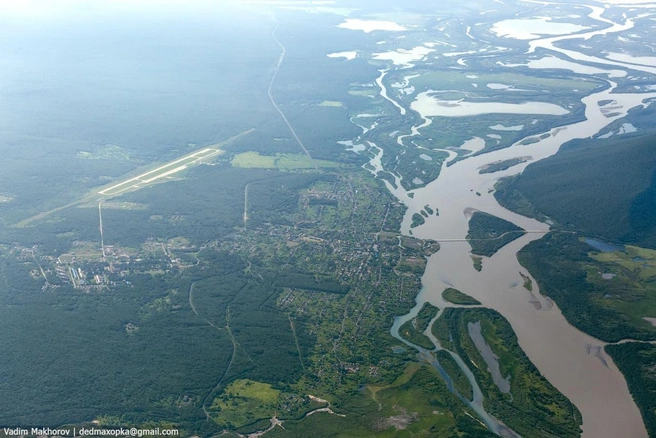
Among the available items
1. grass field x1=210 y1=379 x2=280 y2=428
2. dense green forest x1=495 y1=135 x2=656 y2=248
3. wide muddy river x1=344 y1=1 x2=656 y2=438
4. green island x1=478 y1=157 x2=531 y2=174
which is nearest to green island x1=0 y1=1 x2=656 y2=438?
grass field x1=210 y1=379 x2=280 y2=428

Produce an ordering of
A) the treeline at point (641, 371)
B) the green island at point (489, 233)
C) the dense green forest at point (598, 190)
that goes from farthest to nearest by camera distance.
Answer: the dense green forest at point (598, 190), the green island at point (489, 233), the treeline at point (641, 371)

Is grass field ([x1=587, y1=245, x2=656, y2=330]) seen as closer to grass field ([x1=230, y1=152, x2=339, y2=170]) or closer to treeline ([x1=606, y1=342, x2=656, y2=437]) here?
treeline ([x1=606, y1=342, x2=656, y2=437])

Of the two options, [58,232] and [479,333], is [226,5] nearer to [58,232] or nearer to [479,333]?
[58,232]

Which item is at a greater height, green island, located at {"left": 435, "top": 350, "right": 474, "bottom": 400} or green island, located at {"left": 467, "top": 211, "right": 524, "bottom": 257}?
green island, located at {"left": 467, "top": 211, "right": 524, "bottom": 257}

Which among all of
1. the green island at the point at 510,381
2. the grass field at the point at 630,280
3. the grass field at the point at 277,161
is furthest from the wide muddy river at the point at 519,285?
the grass field at the point at 277,161

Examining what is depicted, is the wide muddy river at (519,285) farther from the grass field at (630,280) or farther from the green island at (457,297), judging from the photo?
the grass field at (630,280)

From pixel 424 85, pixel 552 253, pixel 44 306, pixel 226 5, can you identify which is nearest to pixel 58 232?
pixel 44 306
